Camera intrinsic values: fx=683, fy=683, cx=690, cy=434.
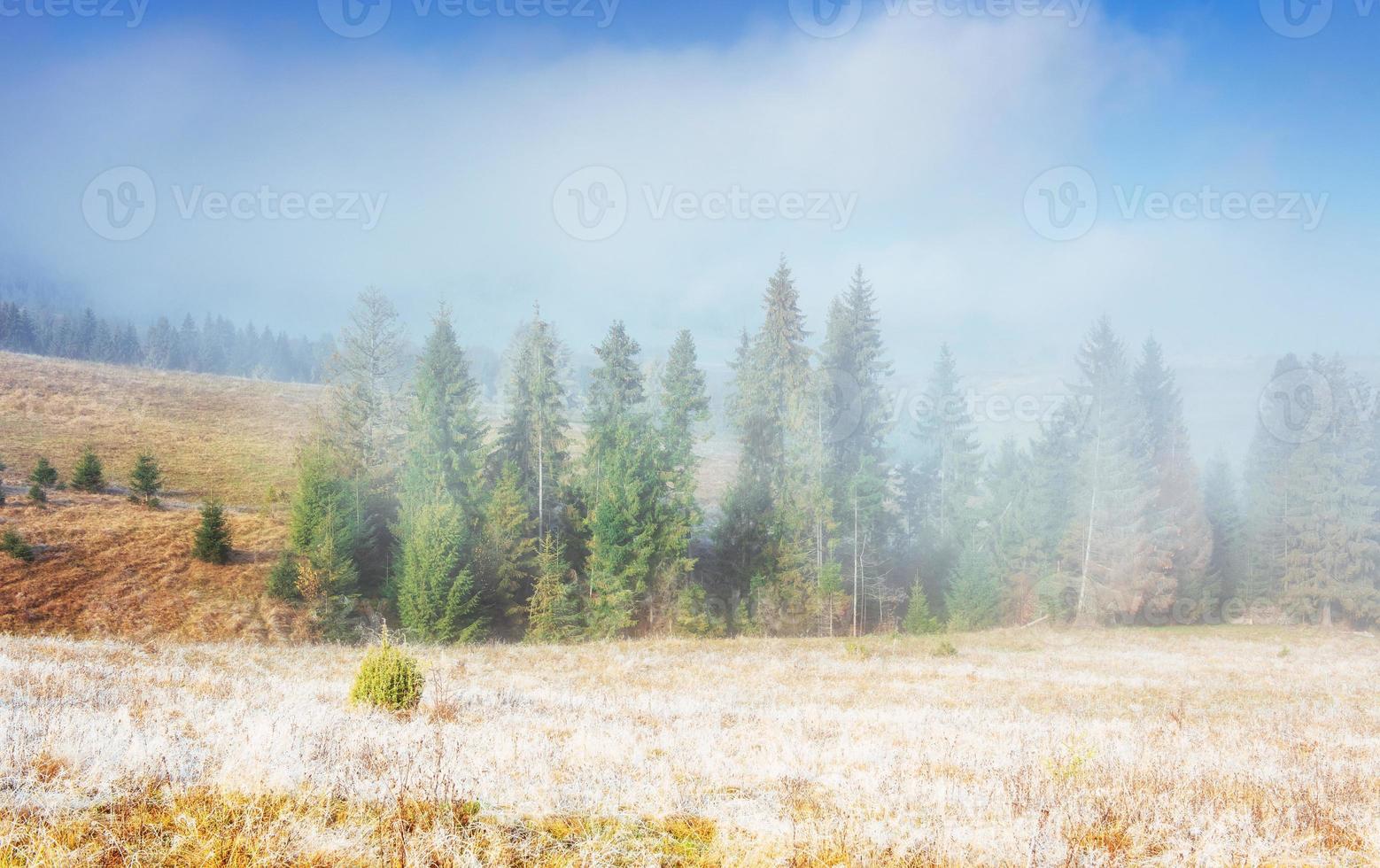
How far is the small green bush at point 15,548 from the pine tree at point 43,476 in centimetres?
796

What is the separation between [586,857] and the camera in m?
3.81

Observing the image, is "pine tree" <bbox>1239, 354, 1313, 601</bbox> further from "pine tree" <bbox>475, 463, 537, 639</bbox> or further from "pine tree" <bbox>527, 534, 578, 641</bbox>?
"pine tree" <bbox>475, 463, 537, 639</bbox>

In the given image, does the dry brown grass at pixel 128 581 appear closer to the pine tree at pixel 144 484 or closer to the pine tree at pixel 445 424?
the pine tree at pixel 144 484

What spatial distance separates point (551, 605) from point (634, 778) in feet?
94.4

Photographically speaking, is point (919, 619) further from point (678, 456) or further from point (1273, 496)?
point (1273, 496)

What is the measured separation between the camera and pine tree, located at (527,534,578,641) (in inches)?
1304

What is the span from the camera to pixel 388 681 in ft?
31.6

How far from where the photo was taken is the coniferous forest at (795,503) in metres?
34.0

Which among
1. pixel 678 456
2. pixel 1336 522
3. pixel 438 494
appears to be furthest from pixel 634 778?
pixel 1336 522

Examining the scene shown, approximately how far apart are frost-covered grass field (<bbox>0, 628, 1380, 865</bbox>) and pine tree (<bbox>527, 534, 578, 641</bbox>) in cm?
1929

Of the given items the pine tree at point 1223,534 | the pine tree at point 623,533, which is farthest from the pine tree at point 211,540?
the pine tree at point 1223,534

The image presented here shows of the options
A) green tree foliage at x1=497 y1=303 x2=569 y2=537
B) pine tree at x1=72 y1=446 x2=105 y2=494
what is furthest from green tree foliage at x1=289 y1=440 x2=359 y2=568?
pine tree at x1=72 y1=446 x2=105 y2=494

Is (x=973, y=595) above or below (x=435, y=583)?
below

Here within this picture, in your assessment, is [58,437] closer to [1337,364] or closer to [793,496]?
[793,496]
